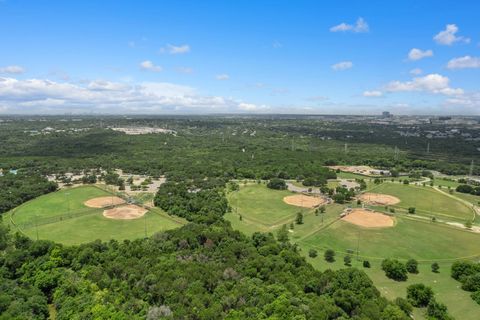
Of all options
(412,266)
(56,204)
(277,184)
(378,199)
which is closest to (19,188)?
(56,204)

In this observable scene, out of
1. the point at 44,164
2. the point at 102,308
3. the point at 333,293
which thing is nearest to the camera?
the point at 102,308

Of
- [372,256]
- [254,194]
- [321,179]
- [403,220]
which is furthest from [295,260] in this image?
[321,179]

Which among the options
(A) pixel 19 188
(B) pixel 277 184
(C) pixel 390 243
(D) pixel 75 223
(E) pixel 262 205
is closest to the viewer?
(C) pixel 390 243

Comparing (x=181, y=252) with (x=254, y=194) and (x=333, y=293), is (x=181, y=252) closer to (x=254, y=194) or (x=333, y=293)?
(x=333, y=293)

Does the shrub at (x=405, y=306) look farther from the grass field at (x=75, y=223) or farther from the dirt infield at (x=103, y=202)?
the dirt infield at (x=103, y=202)

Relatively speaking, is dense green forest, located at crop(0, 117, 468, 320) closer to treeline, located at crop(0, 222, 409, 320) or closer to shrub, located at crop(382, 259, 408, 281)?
treeline, located at crop(0, 222, 409, 320)

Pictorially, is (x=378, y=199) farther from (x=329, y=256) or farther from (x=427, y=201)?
(x=329, y=256)
